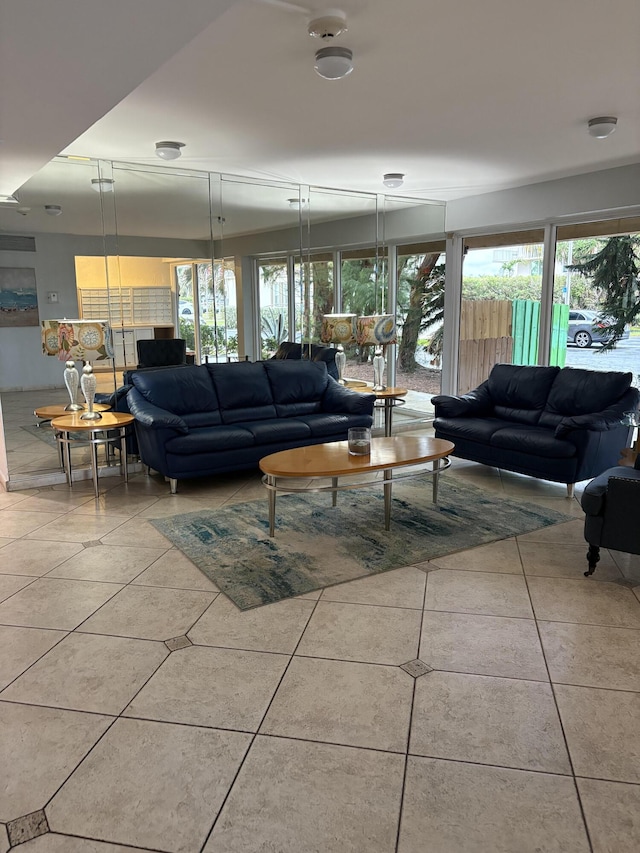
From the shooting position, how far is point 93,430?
15.9 feet

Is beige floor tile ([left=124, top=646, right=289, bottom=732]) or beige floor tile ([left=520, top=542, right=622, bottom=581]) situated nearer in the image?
beige floor tile ([left=124, top=646, right=289, bottom=732])

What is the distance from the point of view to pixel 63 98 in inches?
110

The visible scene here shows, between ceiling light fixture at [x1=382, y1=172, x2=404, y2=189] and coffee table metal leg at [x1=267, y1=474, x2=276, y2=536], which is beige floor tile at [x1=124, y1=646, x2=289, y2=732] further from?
ceiling light fixture at [x1=382, y1=172, x2=404, y2=189]

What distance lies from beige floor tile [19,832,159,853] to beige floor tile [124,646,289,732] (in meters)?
0.54

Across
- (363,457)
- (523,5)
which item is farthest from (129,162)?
(523,5)

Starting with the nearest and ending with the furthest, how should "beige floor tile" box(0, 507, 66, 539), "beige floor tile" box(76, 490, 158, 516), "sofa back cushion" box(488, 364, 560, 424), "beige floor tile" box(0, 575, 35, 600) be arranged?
"beige floor tile" box(0, 575, 35, 600) < "beige floor tile" box(0, 507, 66, 539) < "beige floor tile" box(76, 490, 158, 516) < "sofa back cushion" box(488, 364, 560, 424)

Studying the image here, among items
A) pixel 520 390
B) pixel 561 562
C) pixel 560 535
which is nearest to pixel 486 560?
pixel 561 562

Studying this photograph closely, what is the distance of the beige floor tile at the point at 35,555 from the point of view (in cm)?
363

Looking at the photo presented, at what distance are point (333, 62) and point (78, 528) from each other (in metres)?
3.18

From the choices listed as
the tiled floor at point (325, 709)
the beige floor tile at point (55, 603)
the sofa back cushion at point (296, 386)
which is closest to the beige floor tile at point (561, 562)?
the tiled floor at point (325, 709)

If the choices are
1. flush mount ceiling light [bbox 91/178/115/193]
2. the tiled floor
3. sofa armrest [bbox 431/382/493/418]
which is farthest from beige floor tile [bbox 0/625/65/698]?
sofa armrest [bbox 431/382/493/418]

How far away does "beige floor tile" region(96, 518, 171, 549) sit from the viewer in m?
3.98

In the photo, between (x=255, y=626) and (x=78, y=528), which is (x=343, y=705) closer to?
(x=255, y=626)

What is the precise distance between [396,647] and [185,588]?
1.19 m
